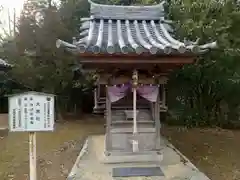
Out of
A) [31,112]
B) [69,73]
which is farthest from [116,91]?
[69,73]

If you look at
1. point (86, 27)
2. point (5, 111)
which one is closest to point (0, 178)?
point (86, 27)

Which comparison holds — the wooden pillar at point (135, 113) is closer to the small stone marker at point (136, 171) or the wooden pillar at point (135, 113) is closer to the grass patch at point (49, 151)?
the small stone marker at point (136, 171)

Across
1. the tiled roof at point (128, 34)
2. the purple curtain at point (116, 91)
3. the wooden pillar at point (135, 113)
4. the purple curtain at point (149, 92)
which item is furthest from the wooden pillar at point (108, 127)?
the tiled roof at point (128, 34)

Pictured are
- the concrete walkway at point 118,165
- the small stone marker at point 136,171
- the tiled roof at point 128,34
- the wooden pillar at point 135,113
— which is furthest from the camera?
the wooden pillar at point 135,113

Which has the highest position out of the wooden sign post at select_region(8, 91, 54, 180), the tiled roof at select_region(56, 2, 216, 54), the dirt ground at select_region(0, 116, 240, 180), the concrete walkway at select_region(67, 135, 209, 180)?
the tiled roof at select_region(56, 2, 216, 54)

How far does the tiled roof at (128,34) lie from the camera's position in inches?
222

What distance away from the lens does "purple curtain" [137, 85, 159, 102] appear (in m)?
6.81

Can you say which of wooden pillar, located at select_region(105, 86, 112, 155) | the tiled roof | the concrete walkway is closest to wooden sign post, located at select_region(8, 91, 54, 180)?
the tiled roof

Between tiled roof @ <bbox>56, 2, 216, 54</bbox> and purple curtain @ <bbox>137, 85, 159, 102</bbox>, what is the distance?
0.98m

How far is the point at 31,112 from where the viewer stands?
4402mm

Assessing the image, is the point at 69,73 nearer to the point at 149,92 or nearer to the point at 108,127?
the point at 108,127

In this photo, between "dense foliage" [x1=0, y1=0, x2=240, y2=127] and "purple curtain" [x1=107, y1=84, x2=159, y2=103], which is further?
"dense foliage" [x1=0, y1=0, x2=240, y2=127]

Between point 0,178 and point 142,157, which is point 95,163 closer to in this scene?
point 142,157

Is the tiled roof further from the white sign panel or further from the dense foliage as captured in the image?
the dense foliage
